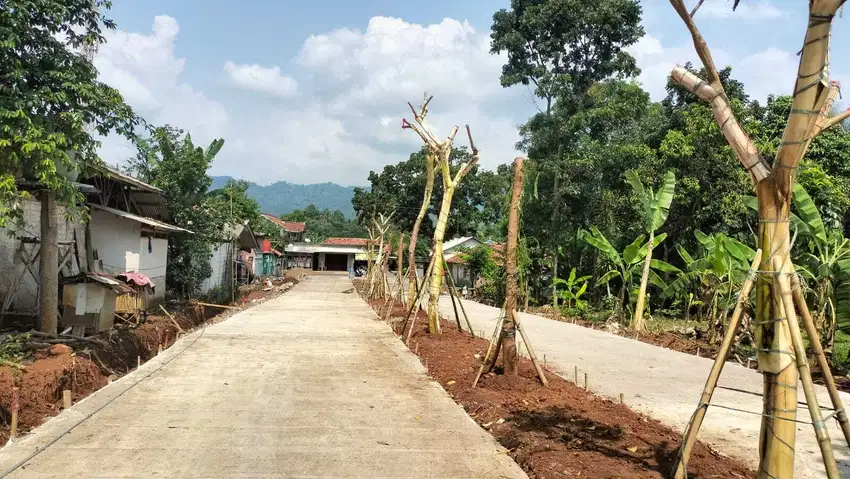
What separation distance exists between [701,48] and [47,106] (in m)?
8.91

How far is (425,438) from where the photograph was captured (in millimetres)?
5480

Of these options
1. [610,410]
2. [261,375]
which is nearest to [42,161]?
[261,375]

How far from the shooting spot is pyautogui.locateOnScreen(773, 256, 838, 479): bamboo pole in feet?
10.8

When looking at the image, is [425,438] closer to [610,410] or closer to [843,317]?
[610,410]

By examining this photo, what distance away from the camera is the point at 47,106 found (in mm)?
8852

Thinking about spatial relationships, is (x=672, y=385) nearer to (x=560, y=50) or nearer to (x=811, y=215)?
(x=811, y=215)

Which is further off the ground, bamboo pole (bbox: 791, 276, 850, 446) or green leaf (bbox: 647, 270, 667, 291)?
green leaf (bbox: 647, 270, 667, 291)

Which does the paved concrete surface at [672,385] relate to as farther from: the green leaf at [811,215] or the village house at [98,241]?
the village house at [98,241]

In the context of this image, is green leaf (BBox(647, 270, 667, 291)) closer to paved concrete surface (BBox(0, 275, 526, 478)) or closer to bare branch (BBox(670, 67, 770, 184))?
paved concrete surface (BBox(0, 275, 526, 478))

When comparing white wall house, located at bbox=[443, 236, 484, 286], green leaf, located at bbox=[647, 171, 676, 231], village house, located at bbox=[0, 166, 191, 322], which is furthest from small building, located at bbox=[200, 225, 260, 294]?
green leaf, located at bbox=[647, 171, 676, 231]


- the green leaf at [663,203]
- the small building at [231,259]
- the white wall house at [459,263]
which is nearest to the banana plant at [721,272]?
the green leaf at [663,203]

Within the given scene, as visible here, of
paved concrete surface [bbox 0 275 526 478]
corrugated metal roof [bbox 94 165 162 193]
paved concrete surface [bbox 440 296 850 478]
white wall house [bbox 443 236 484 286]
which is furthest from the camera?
white wall house [bbox 443 236 484 286]

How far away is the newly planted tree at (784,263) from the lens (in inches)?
136

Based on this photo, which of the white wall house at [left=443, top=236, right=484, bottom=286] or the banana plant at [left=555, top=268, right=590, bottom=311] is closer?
the banana plant at [left=555, top=268, right=590, bottom=311]
